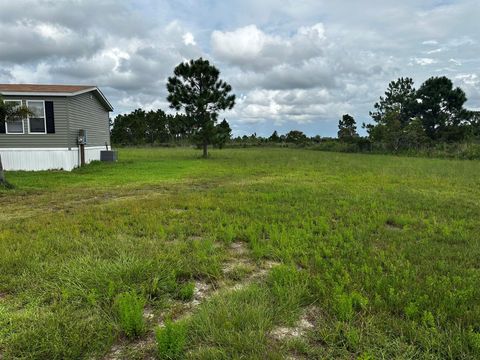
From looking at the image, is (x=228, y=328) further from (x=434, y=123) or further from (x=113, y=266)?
(x=434, y=123)

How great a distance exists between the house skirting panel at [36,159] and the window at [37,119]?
2.61 ft

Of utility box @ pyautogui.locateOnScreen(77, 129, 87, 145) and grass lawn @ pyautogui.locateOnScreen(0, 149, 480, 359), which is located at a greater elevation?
utility box @ pyautogui.locateOnScreen(77, 129, 87, 145)

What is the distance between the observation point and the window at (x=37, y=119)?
13773 mm

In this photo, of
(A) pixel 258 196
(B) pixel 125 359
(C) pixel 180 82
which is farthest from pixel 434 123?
(B) pixel 125 359

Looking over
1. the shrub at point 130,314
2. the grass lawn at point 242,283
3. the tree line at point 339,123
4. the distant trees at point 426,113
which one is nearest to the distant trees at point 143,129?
the tree line at point 339,123

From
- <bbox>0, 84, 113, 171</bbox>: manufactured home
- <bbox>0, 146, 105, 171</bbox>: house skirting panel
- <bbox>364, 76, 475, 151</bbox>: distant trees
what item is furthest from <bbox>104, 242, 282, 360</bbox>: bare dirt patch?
<bbox>364, 76, 475, 151</bbox>: distant trees

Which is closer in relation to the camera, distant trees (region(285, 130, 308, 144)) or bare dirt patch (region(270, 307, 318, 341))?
bare dirt patch (region(270, 307, 318, 341))

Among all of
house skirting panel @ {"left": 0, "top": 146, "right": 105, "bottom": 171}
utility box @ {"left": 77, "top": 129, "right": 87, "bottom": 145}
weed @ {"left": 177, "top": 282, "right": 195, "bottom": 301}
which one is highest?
utility box @ {"left": 77, "top": 129, "right": 87, "bottom": 145}

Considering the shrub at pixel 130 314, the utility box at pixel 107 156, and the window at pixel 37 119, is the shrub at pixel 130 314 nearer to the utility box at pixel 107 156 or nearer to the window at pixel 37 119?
the window at pixel 37 119

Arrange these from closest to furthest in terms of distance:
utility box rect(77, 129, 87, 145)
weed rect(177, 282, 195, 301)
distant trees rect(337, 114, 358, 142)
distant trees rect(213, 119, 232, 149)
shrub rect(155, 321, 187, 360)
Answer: shrub rect(155, 321, 187, 360), weed rect(177, 282, 195, 301), utility box rect(77, 129, 87, 145), distant trees rect(213, 119, 232, 149), distant trees rect(337, 114, 358, 142)

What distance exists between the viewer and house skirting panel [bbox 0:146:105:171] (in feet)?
44.7

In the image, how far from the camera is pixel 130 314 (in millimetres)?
2430

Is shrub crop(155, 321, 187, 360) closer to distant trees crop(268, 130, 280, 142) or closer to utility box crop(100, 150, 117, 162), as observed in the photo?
utility box crop(100, 150, 117, 162)

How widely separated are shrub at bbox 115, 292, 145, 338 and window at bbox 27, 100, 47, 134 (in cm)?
1368
